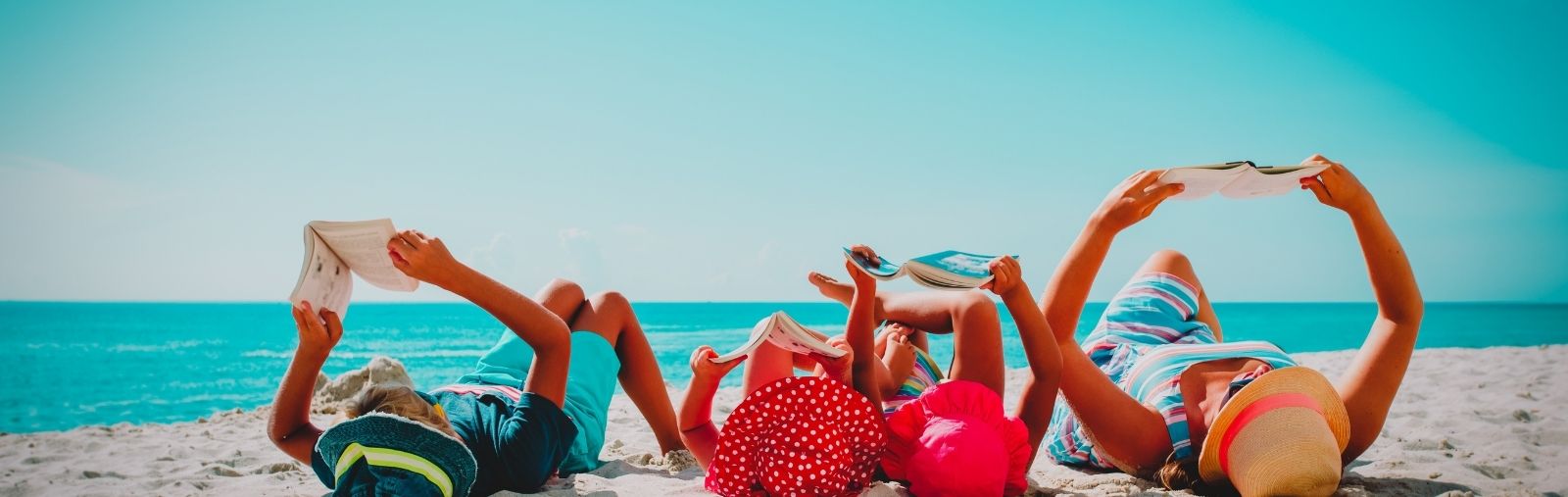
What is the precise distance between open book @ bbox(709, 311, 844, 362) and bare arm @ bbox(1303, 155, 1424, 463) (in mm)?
1868

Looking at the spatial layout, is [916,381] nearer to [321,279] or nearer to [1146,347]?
[1146,347]

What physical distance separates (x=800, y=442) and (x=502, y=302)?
3.66 ft

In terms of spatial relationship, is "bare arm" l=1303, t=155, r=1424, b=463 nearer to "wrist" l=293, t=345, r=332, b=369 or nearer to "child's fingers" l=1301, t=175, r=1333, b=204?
"child's fingers" l=1301, t=175, r=1333, b=204

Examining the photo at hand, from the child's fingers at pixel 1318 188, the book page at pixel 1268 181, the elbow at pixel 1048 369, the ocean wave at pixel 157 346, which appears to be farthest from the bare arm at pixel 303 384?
the ocean wave at pixel 157 346

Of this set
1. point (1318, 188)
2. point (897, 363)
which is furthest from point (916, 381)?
point (1318, 188)

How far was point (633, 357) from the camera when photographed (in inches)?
150

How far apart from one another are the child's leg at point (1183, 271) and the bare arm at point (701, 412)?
2332 millimetres

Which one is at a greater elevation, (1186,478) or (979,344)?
(979,344)

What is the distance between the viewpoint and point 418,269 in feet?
8.61

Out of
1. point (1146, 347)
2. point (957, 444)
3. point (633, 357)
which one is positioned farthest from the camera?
point (633, 357)

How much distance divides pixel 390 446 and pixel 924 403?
175 cm

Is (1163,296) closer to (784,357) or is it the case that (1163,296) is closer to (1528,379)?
(784,357)

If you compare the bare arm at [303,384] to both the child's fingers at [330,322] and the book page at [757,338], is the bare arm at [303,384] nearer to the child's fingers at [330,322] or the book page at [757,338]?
the child's fingers at [330,322]

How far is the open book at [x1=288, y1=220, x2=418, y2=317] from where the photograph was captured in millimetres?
2457
